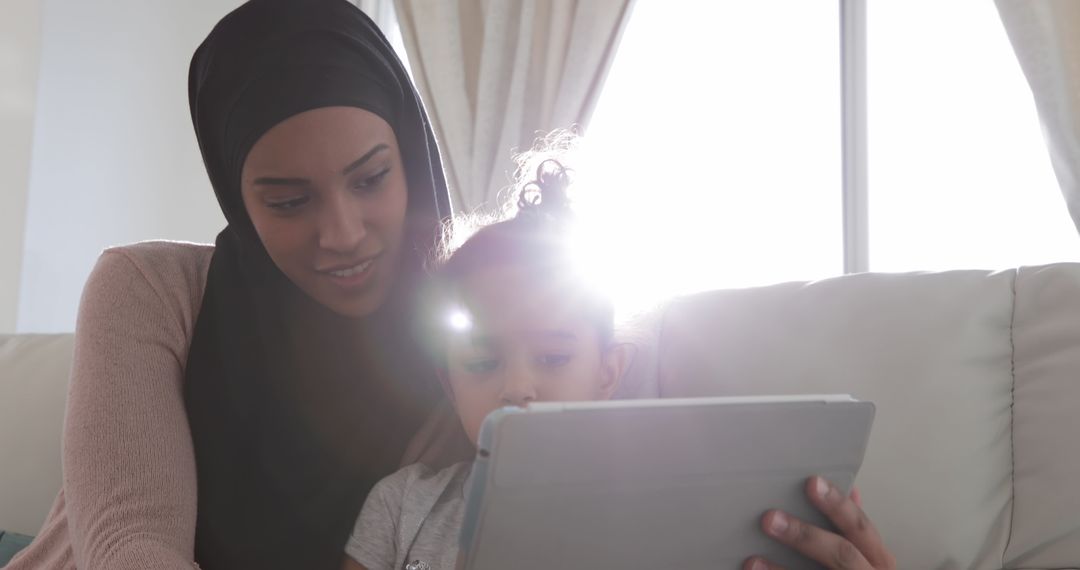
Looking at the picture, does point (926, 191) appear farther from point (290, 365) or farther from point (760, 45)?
point (290, 365)

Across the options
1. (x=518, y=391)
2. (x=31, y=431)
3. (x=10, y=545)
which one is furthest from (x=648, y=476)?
(x=31, y=431)

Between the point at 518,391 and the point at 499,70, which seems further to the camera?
the point at 499,70

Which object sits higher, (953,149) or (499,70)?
(499,70)

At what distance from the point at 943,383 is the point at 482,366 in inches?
24.0

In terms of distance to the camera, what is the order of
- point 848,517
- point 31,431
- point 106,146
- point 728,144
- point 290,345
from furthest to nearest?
point 106,146
point 728,144
point 31,431
point 290,345
point 848,517

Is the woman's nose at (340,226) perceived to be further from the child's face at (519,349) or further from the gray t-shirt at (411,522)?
the gray t-shirt at (411,522)

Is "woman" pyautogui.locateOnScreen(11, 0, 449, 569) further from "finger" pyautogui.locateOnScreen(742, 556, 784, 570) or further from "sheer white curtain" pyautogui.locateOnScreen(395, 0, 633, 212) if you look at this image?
"sheer white curtain" pyautogui.locateOnScreen(395, 0, 633, 212)

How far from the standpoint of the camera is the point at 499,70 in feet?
10.5

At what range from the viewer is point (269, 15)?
1267 mm

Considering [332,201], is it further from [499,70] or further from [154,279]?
[499,70]

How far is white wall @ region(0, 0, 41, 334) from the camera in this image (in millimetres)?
3051

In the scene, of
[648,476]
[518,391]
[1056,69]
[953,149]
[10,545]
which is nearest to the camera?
[648,476]

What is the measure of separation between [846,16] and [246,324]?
2.28 metres

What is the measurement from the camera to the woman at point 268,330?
3.76ft
